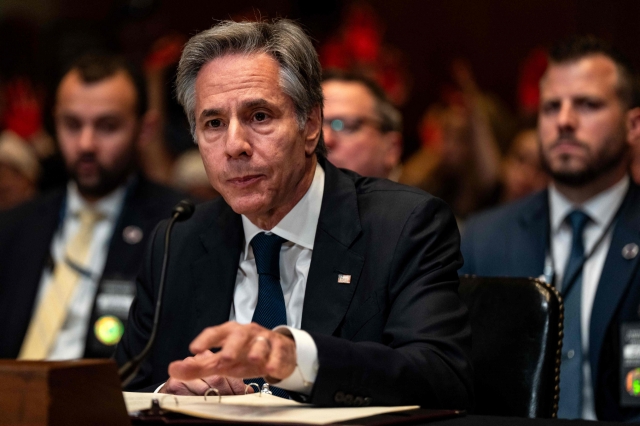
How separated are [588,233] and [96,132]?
7.64ft

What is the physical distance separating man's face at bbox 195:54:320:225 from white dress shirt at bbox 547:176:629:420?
1.62m

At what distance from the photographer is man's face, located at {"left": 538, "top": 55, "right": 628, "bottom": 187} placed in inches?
144

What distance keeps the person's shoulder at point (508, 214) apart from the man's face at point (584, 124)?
144mm

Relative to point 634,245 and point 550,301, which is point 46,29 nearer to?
point 634,245

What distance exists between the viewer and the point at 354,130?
13.5 ft

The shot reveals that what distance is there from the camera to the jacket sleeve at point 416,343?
1.75 metres

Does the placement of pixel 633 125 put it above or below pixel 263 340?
above

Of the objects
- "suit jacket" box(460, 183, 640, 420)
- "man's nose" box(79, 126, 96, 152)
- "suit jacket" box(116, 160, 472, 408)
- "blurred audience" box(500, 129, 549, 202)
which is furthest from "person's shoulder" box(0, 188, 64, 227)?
"blurred audience" box(500, 129, 549, 202)

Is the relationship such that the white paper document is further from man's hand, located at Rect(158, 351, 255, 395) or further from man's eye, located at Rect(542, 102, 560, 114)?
man's eye, located at Rect(542, 102, 560, 114)

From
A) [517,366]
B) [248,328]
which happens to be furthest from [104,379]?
[517,366]

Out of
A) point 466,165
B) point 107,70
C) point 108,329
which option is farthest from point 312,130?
point 466,165

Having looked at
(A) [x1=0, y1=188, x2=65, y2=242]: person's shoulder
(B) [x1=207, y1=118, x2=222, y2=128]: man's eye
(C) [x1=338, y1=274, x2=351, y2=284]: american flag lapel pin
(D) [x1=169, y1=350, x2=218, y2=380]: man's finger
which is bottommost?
(D) [x1=169, y1=350, x2=218, y2=380]: man's finger

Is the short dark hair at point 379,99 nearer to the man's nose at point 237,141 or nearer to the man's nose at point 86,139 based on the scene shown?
the man's nose at point 86,139

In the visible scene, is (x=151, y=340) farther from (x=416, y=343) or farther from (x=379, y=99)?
(x=379, y=99)
